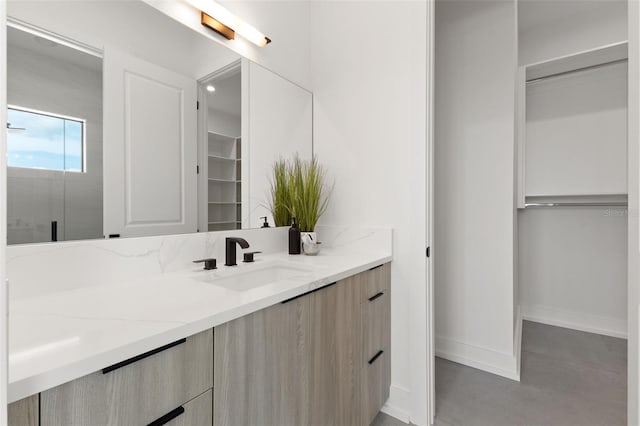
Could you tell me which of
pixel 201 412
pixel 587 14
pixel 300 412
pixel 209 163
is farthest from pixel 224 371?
pixel 587 14

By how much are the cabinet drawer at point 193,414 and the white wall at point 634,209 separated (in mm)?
904

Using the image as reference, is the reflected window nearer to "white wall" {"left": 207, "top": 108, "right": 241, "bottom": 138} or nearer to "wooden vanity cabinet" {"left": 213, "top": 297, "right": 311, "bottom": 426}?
"white wall" {"left": 207, "top": 108, "right": 241, "bottom": 138}

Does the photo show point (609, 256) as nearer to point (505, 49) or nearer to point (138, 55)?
point (505, 49)

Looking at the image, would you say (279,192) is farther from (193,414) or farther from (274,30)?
(193,414)

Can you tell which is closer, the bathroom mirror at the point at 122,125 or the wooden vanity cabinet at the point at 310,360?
the wooden vanity cabinet at the point at 310,360

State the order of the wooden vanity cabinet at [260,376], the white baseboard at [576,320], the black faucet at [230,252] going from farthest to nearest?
the white baseboard at [576,320], the black faucet at [230,252], the wooden vanity cabinet at [260,376]

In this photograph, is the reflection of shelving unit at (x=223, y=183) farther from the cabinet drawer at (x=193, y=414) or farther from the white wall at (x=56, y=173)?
the cabinet drawer at (x=193, y=414)

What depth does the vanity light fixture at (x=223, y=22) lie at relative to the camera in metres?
1.38

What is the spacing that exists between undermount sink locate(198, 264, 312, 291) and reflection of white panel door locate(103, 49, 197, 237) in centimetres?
28

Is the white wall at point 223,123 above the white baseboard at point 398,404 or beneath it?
above

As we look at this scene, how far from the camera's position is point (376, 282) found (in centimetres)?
151

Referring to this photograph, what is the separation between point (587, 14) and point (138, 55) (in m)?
3.55

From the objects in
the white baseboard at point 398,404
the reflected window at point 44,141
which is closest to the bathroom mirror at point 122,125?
the reflected window at point 44,141

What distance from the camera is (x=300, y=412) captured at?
1.01m
